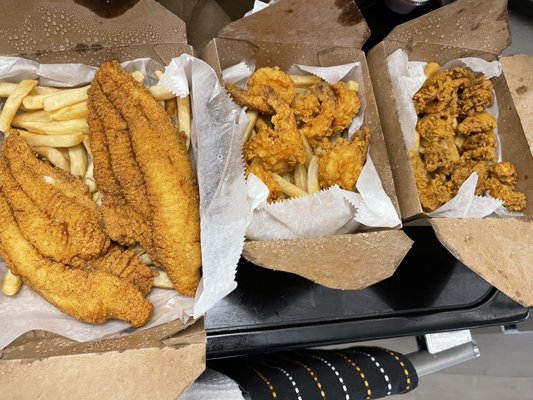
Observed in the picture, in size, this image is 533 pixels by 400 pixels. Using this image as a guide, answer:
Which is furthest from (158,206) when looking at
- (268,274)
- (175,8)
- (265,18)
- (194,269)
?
(175,8)

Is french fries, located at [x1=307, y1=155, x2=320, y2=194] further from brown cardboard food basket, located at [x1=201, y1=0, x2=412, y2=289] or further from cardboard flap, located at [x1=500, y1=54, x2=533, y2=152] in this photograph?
cardboard flap, located at [x1=500, y1=54, x2=533, y2=152]

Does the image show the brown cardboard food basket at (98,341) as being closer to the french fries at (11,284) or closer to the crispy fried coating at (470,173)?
the french fries at (11,284)

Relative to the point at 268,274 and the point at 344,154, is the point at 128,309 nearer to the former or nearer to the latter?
the point at 268,274

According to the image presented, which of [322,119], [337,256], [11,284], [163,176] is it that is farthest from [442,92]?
[11,284]

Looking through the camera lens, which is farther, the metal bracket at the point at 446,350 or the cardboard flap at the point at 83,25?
the metal bracket at the point at 446,350

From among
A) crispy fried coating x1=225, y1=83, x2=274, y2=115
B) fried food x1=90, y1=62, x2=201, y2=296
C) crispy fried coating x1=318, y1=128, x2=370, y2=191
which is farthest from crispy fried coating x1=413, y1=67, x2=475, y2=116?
fried food x1=90, y1=62, x2=201, y2=296

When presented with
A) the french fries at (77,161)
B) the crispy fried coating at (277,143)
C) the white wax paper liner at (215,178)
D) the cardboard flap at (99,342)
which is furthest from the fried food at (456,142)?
the french fries at (77,161)

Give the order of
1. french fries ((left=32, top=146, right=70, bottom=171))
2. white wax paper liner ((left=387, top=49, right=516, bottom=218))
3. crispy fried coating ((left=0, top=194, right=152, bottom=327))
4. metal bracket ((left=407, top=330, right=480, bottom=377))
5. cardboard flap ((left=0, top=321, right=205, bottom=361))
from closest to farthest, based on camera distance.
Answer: cardboard flap ((left=0, top=321, right=205, bottom=361)) < crispy fried coating ((left=0, top=194, right=152, bottom=327)) < french fries ((left=32, top=146, right=70, bottom=171)) < white wax paper liner ((left=387, top=49, right=516, bottom=218)) < metal bracket ((left=407, top=330, right=480, bottom=377))
